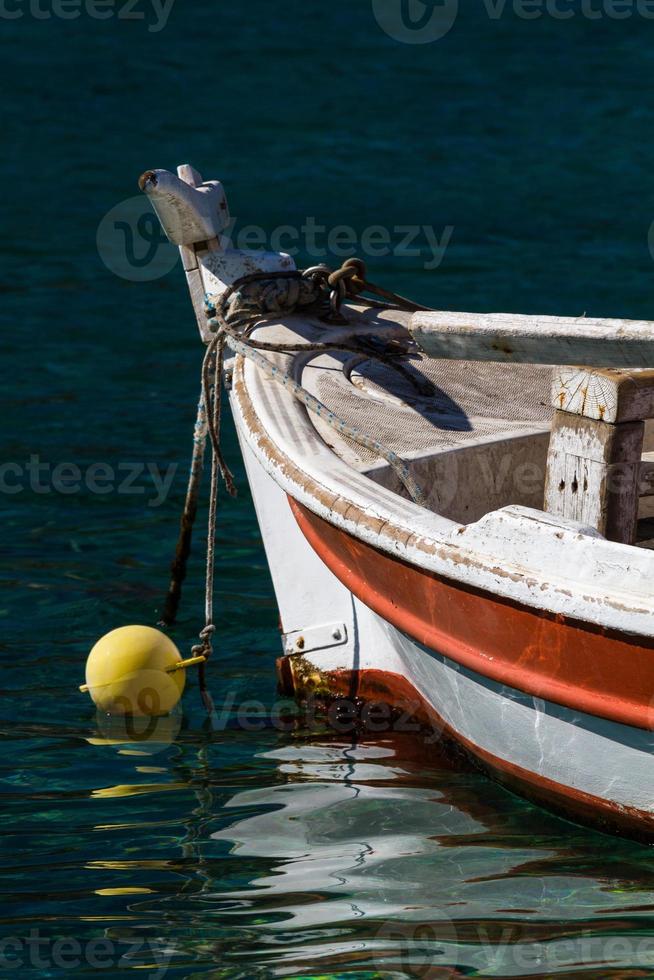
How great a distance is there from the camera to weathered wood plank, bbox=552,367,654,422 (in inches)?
157

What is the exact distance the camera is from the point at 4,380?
29.7 feet

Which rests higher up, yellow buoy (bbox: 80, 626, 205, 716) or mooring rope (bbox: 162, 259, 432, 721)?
mooring rope (bbox: 162, 259, 432, 721)

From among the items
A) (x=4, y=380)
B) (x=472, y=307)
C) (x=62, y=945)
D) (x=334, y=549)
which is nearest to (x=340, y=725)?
(x=334, y=549)

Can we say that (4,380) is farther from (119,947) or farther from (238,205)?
(119,947)

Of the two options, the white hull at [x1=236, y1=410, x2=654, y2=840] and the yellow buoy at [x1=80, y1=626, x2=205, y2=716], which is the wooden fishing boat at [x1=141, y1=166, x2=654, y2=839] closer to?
the white hull at [x1=236, y1=410, x2=654, y2=840]

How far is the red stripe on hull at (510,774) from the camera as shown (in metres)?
3.68

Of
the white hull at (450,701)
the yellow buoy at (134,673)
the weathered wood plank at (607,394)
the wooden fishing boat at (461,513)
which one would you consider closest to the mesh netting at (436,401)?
the wooden fishing boat at (461,513)

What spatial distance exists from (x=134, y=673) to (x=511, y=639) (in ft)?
5.33

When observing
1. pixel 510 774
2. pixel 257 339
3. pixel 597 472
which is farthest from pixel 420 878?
pixel 257 339

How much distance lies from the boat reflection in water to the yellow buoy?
57 cm

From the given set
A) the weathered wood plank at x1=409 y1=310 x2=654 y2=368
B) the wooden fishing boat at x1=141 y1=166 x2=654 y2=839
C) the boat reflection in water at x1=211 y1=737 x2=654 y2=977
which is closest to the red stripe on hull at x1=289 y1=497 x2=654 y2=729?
the wooden fishing boat at x1=141 y1=166 x2=654 y2=839

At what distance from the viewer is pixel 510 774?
401 centimetres

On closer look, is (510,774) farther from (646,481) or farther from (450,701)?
(646,481)

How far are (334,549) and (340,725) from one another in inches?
30.4
